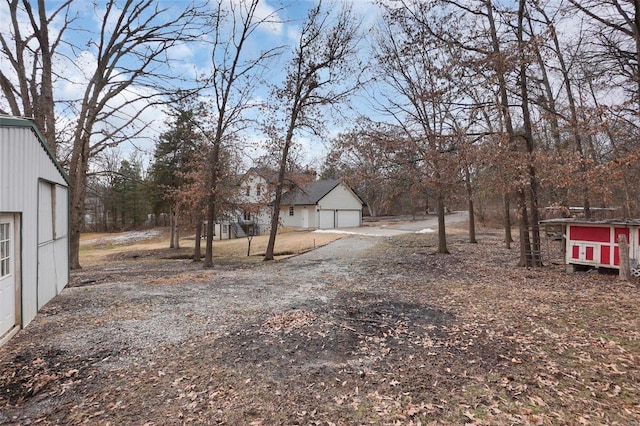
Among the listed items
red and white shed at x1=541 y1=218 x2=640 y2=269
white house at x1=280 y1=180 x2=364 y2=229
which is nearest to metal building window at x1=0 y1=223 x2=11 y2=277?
red and white shed at x1=541 y1=218 x2=640 y2=269

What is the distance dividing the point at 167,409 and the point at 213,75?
13.0 m

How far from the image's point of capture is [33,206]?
630cm

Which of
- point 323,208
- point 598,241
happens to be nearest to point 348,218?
point 323,208

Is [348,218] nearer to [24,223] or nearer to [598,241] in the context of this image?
[598,241]

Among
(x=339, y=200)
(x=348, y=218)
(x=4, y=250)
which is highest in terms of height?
(x=339, y=200)

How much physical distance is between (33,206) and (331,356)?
5837mm

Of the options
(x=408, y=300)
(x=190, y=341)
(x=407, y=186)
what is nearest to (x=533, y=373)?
(x=408, y=300)

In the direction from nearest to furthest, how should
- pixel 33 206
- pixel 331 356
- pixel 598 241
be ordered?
pixel 331 356 → pixel 33 206 → pixel 598 241

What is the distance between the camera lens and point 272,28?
14117 mm

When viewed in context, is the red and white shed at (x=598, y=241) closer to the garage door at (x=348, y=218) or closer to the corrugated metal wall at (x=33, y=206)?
the corrugated metal wall at (x=33, y=206)

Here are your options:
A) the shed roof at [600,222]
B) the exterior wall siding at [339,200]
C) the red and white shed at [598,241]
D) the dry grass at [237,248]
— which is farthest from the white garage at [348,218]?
the red and white shed at [598,241]

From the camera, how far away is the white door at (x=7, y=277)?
207 inches

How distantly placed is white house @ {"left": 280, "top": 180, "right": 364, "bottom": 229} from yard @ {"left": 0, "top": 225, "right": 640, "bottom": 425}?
23.9 metres

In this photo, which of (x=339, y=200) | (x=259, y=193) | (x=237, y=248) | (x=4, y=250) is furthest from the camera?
(x=339, y=200)
